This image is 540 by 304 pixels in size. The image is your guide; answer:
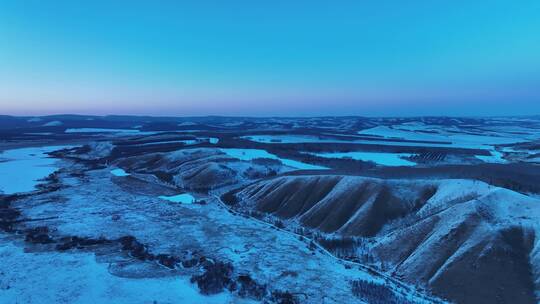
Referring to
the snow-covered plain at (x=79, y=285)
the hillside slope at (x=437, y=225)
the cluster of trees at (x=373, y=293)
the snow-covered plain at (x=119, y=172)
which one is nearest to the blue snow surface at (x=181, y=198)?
the hillside slope at (x=437, y=225)

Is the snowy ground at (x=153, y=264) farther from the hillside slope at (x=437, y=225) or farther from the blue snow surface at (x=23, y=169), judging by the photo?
the blue snow surface at (x=23, y=169)

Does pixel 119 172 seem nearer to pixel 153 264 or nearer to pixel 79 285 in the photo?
pixel 153 264

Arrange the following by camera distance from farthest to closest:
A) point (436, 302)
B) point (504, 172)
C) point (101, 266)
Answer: point (504, 172)
point (101, 266)
point (436, 302)

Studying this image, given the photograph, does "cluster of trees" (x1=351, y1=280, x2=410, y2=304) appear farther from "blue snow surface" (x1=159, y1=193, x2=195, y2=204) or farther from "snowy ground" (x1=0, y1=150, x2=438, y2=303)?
"blue snow surface" (x1=159, y1=193, x2=195, y2=204)

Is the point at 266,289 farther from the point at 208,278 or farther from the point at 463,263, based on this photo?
the point at 463,263

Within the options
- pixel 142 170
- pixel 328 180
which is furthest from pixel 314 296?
pixel 142 170

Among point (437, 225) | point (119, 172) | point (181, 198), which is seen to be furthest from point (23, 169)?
point (437, 225)
